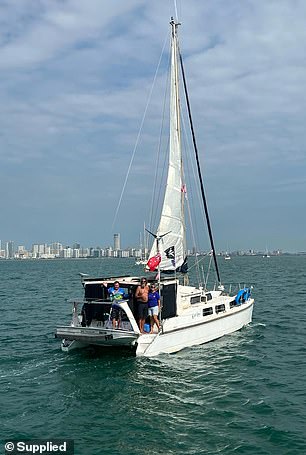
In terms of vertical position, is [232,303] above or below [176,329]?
above

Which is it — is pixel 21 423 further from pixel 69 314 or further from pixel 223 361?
pixel 69 314

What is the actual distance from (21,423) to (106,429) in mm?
2241

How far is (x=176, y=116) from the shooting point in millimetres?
24953

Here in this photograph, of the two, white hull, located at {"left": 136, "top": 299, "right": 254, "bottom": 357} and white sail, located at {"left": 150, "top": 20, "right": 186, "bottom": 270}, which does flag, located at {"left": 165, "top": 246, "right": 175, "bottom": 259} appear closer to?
white sail, located at {"left": 150, "top": 20, "right": 186, "bottom": 270}

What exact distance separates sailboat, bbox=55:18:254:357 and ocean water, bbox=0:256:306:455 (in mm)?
611

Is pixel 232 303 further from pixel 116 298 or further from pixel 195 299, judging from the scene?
pixel 116 298

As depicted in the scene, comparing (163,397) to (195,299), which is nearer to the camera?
(163,397)

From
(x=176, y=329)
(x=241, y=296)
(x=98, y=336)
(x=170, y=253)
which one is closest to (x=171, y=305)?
(x=176, y=329)

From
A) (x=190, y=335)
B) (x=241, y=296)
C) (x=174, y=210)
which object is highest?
(x=174, y=210)

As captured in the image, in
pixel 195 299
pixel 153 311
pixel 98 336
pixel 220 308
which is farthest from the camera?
pixel 220 308

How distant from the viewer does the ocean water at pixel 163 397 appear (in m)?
11.5

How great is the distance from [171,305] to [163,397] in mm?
5837

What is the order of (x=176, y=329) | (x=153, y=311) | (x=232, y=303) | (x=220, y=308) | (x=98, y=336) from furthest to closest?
1. (x=232, y=303)
2. (x=220, y=308)
3. (x=176, y=329)
4. (x=153, y=311)
5. (x=98, y=336)

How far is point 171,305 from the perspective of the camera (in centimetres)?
1986
